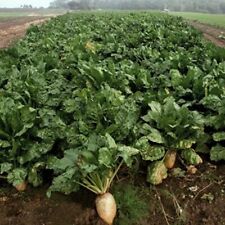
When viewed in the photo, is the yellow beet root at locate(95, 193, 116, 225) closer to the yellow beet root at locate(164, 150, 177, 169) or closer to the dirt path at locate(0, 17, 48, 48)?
the yellow beet root at locate(164, 150, 177, 169)

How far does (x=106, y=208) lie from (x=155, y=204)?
58 cm

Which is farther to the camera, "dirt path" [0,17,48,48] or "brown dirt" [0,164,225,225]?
"dirt path" [0,17,48,48]

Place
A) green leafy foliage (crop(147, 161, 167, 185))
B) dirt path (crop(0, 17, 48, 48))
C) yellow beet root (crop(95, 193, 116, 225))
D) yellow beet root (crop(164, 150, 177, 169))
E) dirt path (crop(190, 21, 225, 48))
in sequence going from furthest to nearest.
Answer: dirt path (crop(0, 17, 48, 48)) < dirt path (crop(190, 21, 225, 48)) < yellow beet root (crop(164, 150, 177, 169)) < green leafy foliage (crop(147, 161, 167, 185)) < yellow beet root (crop(95, 193, 116, 225))

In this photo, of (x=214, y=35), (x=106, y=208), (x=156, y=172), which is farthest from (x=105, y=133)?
(x=214, y=35)

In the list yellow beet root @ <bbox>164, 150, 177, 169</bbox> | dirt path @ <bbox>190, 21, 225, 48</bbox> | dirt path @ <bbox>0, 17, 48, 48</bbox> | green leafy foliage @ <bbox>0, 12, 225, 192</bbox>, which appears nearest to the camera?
green leafy foliage @ <bbox>0, 12, 225, 192</bbox>

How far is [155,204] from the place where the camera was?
441 cm

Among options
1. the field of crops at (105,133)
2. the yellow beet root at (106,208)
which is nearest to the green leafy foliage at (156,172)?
the field of crops at (105,133)

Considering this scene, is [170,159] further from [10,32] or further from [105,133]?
[10,32]

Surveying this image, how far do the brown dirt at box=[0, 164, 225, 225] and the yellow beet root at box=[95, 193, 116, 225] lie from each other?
86 millimetres

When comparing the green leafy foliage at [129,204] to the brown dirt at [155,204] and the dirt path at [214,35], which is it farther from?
the dirt path at [214,35]

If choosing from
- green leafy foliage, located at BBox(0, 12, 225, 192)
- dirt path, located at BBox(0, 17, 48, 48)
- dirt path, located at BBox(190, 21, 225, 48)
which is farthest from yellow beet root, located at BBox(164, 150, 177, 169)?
dirt path, located at BBox(0, 17, 48, 48)

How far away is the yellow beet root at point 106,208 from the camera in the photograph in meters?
4.12

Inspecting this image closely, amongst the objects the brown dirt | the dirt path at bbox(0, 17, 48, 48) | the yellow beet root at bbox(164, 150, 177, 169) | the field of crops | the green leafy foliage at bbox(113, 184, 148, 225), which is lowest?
the dirt path at bbox(0, 17, 48, 48)

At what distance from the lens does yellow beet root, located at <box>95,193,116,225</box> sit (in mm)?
4117
